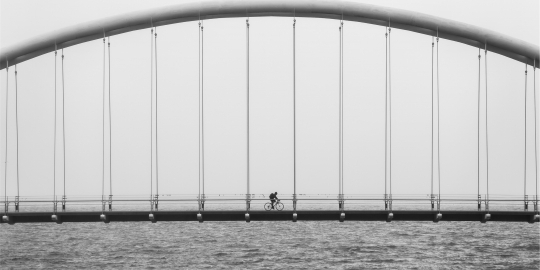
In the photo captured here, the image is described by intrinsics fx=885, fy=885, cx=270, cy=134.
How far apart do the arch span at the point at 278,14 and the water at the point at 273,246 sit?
3634cm

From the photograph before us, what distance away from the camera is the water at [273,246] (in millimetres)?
82125

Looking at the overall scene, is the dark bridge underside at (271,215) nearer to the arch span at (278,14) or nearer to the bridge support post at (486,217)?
the bridge support post at (486,217)

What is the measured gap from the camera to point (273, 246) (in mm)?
98500

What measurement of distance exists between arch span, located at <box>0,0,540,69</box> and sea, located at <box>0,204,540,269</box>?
36.7 meters

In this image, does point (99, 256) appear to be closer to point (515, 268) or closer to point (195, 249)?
point (195, 249)

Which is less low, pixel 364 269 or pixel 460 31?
pixel 460 31

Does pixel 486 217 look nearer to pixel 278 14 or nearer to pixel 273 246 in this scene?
pixel 278 14

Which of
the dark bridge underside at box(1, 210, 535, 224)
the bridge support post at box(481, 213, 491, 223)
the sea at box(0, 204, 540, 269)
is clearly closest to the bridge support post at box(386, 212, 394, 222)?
the dark bridge underside at box(1, 210, 535, 224)

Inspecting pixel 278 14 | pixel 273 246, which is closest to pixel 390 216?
pixel 278 14

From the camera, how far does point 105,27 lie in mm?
45094

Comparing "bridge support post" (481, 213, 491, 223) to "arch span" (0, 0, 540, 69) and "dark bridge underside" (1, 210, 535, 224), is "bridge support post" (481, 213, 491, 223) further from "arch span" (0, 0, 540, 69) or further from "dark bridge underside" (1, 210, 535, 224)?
"arch span" (0, 0, 540, 69)

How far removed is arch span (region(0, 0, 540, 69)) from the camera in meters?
44.9

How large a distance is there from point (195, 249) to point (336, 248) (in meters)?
15.5

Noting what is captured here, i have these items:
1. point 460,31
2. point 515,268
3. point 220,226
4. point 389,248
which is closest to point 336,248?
point 389,248
